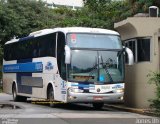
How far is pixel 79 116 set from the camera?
58.0 feet

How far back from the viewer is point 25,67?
26250mm

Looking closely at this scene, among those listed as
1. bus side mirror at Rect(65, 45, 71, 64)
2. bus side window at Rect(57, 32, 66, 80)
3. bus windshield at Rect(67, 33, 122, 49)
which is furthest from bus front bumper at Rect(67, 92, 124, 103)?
bus windshield at Rect(67, 33, 122, 49)

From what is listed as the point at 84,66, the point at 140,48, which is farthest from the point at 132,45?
the point at 84,66

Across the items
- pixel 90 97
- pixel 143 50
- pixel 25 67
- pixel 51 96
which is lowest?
pixel 51 96

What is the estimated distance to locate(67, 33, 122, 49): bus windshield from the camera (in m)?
20.5

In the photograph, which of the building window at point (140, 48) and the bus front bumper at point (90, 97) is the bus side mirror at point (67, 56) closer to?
the bus front bumper at point (90, 97)

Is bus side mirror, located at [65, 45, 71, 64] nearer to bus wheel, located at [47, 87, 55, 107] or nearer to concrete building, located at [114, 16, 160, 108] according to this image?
bus wheel, located at [47, 87, 55, 107]

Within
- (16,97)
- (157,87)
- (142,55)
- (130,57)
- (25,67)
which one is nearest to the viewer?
(157,87)

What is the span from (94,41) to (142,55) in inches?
88.4

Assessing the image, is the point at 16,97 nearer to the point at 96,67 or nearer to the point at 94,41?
the point at 94,41

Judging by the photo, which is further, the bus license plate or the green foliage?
the bus license plate

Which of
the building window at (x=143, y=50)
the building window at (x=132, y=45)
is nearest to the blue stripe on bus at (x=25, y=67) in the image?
the building window at (x=132, y=45)

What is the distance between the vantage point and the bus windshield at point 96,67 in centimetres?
2016

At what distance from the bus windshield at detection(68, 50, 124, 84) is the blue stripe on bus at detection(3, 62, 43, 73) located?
3.86m
